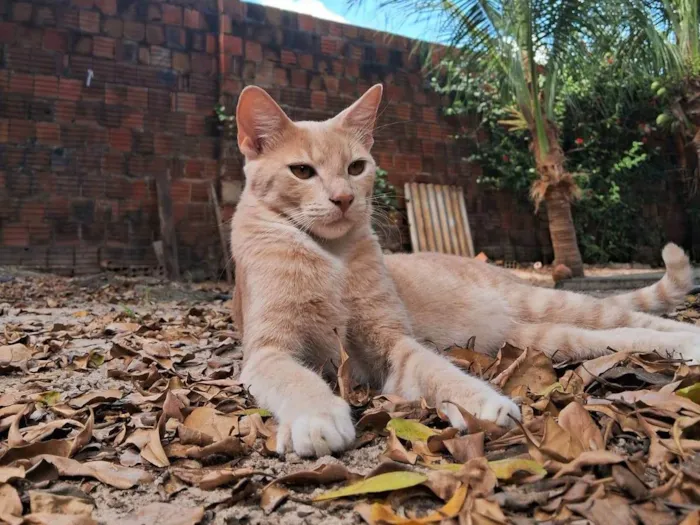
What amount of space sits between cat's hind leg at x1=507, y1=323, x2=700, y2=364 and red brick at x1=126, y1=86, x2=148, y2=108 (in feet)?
21.0

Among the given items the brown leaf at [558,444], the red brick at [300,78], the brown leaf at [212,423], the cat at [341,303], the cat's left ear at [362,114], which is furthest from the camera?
the red brick at [300,78]

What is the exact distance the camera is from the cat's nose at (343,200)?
2137mm

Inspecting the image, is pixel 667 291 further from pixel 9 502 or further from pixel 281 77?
pixel 281 77

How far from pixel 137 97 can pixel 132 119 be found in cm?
32

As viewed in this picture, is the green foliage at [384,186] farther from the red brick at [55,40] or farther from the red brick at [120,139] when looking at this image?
the red brick at [55,40]

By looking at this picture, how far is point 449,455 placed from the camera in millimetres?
1290

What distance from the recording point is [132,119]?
7215mm

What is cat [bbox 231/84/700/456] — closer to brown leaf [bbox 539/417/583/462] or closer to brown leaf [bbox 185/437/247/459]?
brown leaf [bbox 185/437/247/459]

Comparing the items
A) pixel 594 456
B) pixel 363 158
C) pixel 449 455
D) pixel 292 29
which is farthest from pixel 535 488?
pixel 292 29

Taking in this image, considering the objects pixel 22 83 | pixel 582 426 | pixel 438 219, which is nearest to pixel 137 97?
pixel 22 83

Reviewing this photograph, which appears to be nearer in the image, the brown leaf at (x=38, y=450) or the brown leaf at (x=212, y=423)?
the brown leaf at (x=38, y=450)

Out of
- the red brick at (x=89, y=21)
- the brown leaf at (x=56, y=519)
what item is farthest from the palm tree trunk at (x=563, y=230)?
the brown leaf at (x=56, y=519)

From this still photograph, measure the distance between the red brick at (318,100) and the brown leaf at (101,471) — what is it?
7455 mm

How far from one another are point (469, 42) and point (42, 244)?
233 inches
